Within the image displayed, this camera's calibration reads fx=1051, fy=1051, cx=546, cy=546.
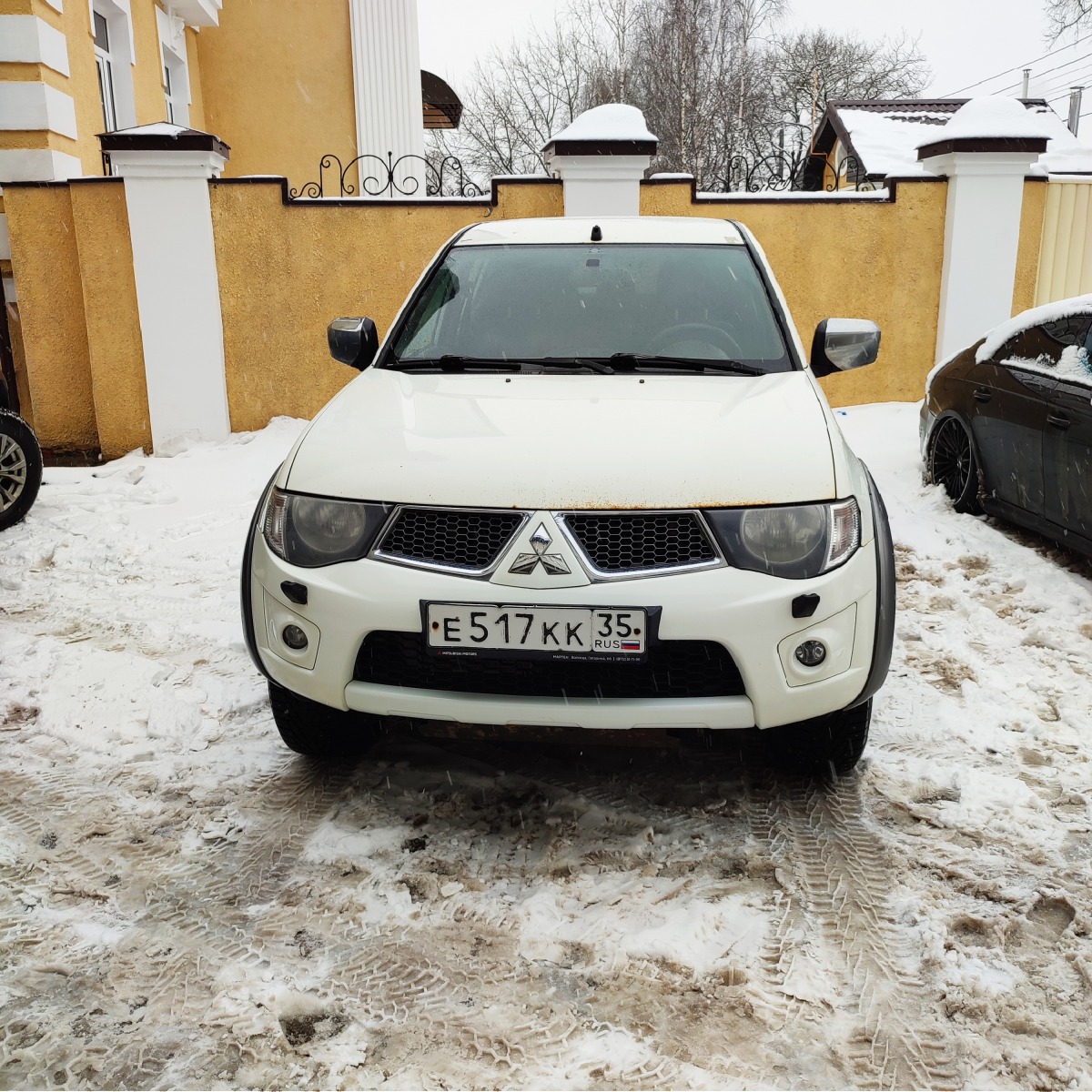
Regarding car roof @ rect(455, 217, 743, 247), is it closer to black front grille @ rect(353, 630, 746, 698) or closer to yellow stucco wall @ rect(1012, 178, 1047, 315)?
black front grille @ rect(353, 630, 746, 698)

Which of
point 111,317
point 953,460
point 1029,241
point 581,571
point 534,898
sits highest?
point 1029,241

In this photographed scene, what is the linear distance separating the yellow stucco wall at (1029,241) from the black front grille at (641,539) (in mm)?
7743

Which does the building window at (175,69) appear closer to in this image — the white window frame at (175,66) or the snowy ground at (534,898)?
the white window frame at (175,66)

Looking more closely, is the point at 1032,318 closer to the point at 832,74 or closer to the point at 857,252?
the point at 857,252

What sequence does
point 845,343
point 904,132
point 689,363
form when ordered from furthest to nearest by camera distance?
point 904,132, point 845,343, point 689,363

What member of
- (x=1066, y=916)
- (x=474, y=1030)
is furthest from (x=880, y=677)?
(x=474, y=1030)

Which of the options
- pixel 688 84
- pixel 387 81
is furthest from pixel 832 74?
pixel 387 81

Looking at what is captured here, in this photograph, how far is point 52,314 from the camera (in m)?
8.73

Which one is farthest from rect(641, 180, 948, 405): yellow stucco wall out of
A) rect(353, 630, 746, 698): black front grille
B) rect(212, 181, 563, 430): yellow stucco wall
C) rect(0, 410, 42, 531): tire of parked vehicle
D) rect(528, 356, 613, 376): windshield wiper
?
rect(353, 630, 746, 698): black front grille

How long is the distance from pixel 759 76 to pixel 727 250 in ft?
112

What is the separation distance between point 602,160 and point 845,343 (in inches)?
211

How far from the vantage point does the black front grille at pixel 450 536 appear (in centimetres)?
277

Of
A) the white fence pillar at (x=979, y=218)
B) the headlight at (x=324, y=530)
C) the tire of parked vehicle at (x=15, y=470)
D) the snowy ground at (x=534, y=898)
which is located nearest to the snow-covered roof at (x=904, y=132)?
the white fence pillar at (x=979, y=218)

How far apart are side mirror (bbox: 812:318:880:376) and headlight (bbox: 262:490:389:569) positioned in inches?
76.8
